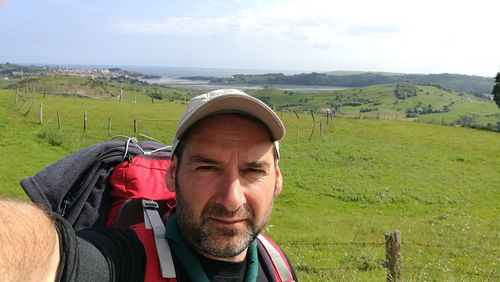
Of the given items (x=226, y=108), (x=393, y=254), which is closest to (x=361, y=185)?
(x=393, y=254)

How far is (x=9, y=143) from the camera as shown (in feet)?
73.8

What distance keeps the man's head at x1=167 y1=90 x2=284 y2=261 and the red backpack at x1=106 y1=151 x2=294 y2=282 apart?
0.17 metres

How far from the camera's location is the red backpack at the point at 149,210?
1.89 metres

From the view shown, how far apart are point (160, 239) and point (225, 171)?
440 mm

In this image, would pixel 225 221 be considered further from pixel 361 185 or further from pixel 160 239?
pixel 361 185

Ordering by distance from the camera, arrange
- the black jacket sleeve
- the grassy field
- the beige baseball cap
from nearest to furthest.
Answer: the black jacket sleeve, the beige baseball cap, the grassy field

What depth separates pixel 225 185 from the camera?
6.75ft

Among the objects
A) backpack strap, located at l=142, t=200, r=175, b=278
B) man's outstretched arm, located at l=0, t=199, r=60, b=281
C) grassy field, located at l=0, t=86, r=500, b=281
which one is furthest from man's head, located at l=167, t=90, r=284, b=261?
grassy field, located at l=0, t=86, r=500, b=281

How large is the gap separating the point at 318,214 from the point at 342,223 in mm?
1537

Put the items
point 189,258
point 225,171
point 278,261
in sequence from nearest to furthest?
point 189,258
point 225,171
point 278,261

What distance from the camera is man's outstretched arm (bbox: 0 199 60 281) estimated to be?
119 cm

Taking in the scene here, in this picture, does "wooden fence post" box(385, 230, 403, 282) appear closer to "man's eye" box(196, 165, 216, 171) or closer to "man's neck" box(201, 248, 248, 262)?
"man's neck" box(201, 248, 248, 262)

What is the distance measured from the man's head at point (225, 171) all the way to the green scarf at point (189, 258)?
42 millimetres

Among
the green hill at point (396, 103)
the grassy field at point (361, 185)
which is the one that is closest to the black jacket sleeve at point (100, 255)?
the grassy field at point (361, 185)
